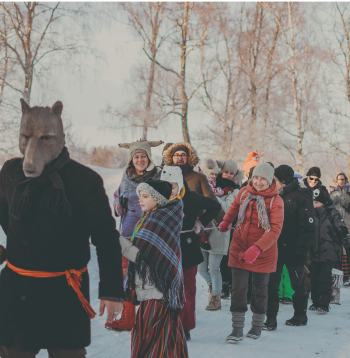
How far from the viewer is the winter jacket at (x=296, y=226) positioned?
5.10 meters

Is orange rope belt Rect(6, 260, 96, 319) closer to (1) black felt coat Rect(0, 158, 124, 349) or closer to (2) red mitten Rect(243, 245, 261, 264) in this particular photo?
(1) black felt coat Rect(0, 158, 124, 349)

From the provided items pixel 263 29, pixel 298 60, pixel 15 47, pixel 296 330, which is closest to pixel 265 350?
pixel 296 330

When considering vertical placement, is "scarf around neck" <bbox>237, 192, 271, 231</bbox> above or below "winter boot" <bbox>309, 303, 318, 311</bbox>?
above

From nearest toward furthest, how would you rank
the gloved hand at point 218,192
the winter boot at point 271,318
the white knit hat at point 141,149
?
the white knit hat at point 141,149
the winter boot at point 271,318
the gloved hand at point 218,192

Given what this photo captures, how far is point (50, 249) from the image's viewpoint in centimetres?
211

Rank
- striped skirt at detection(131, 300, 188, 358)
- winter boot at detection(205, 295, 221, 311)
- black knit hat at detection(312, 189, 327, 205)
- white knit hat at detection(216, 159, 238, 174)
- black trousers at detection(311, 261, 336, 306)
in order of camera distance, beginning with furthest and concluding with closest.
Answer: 1. white knit hat at detection(216, 159, 238, 174)
2. black knit hat at detection(312, 189, 327, 205)
3. black trousers at detection(311, 261, 336, 306)
4. winter boot at detection(205, 295, 221, 311)
5. striped skirt at detection(131, 300, 188, 358)

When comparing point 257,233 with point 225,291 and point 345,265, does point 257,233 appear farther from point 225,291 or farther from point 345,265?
point 345,265


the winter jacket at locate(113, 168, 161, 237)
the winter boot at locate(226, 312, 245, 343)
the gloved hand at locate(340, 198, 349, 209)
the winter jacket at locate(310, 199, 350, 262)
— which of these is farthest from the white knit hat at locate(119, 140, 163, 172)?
the gloved hand at locate(340, 198, 349, 209)

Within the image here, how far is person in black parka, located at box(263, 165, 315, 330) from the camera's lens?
5086 mm

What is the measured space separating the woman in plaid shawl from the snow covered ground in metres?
0.84

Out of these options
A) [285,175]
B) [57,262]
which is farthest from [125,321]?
[57,262]

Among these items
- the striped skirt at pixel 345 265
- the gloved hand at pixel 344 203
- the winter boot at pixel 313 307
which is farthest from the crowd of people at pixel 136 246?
the gloved hand at pixel 344 203

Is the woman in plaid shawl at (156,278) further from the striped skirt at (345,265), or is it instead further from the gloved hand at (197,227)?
the striped skirt at (345,265)

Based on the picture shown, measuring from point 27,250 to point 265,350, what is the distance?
2966mm
